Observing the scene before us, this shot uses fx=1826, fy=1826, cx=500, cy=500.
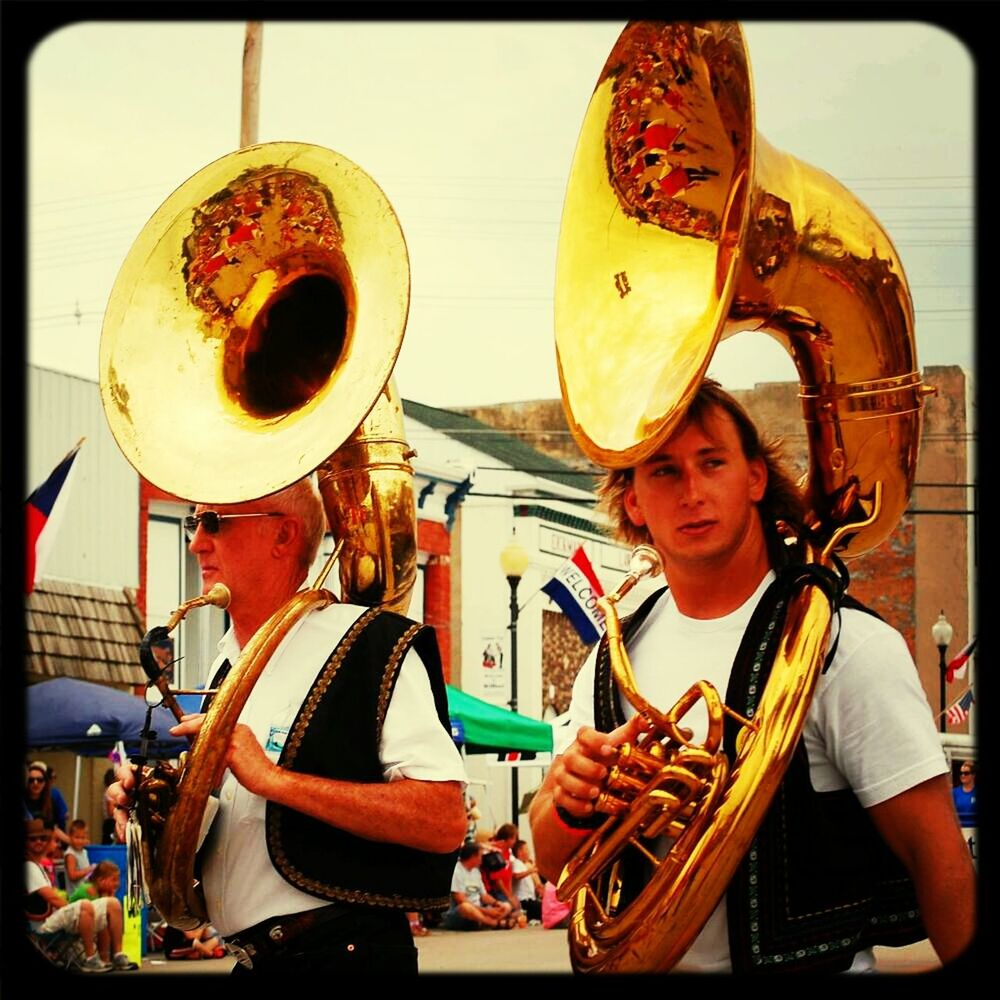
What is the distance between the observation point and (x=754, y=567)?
308 cm

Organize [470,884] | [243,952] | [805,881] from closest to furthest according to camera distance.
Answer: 1. [805,881]
2. [243,952]
3. [470,884]

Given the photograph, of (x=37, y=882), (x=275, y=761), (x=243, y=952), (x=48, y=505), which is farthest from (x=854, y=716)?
(x=48, y=505)

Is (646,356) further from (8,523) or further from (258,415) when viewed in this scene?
(8,523)

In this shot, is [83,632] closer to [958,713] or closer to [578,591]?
[578,591]

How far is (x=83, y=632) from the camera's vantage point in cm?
1634

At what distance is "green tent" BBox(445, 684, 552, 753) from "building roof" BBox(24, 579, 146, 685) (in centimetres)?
372

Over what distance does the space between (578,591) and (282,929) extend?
10.9 metres

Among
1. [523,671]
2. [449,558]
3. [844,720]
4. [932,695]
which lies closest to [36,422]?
[449,558]

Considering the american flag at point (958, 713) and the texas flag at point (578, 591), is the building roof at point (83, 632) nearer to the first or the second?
the texas flag at point (578, 591)

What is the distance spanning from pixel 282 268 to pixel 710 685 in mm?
1517

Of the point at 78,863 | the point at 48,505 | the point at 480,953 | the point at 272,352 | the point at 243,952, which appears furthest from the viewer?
the point at 48,505

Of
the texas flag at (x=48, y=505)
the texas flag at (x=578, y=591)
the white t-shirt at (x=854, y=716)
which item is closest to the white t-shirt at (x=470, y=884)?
the texas flag at (x=578, y=591)

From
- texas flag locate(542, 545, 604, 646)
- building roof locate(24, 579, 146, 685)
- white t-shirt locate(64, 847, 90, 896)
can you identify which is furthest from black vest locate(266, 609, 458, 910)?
building roof locate(24, 579, 146, 685)

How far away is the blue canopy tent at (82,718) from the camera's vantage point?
456 inches
